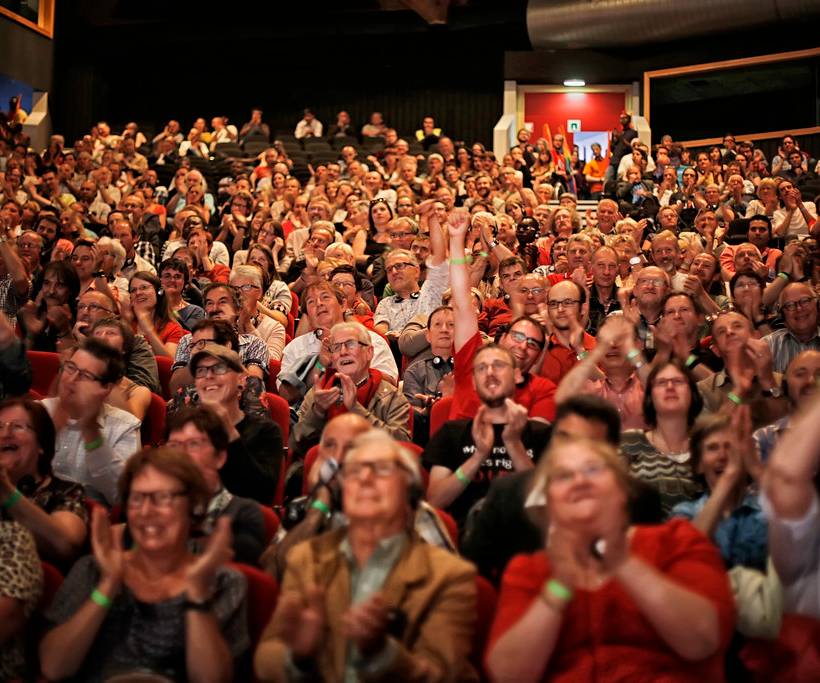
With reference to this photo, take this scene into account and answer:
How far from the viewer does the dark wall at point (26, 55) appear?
11.7m

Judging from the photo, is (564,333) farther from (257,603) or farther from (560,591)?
(560,591)

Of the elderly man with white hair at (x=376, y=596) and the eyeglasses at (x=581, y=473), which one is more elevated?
the eyeglasses at (x=581, y=473)

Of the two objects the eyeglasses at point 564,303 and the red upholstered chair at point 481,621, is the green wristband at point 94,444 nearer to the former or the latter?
the red upholstered chair at point 481,621

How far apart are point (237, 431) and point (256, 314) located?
1.78 meters

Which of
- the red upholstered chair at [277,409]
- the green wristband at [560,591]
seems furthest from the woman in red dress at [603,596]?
the red upholstered chair at [277,409]

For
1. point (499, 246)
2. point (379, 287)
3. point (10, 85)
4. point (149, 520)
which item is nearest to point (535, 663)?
point (149, 520)

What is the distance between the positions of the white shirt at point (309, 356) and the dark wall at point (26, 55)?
9.32 metres

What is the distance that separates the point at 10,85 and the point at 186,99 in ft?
8.95

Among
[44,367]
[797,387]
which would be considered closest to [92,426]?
[44,367]

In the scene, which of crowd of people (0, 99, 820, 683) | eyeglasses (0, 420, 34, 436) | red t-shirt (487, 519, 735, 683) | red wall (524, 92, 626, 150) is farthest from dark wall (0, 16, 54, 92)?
red t-shirt (487, 519, 735, 683)

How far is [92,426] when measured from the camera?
8.79ft

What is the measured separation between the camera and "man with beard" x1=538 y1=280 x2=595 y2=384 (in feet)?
11.5

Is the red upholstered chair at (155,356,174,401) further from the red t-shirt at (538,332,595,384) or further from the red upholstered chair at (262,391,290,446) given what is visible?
the red t-shirt at (538,332,595,384)

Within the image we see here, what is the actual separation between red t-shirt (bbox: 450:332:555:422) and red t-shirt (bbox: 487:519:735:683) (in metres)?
1.15
